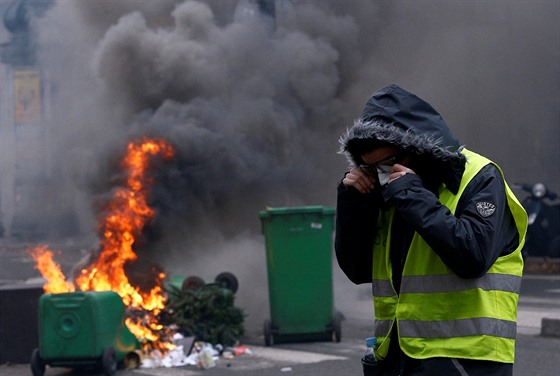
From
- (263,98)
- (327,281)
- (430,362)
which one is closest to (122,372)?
(327,281)

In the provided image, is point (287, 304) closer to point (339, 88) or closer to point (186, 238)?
point (186, 238)

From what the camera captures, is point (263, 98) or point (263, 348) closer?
point (263, 348)

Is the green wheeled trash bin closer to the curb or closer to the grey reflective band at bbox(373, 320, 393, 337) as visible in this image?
the curb

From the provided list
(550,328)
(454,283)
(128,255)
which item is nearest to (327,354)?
(550,328)

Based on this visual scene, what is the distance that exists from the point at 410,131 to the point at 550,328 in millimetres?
6957

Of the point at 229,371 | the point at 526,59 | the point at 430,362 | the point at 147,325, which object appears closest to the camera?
the point at 430,362

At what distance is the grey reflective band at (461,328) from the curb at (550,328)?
675 cm

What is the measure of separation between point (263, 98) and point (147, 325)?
658 cm

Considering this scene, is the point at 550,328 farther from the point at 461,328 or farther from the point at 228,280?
the point at 461,328

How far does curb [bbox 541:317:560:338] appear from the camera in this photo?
29.5 ft

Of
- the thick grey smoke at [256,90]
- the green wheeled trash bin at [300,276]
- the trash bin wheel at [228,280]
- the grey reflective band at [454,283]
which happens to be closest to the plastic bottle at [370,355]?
the grey reflective band at [454,283]

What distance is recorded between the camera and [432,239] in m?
2.45

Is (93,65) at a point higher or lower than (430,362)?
higher

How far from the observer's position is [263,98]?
14.6m
